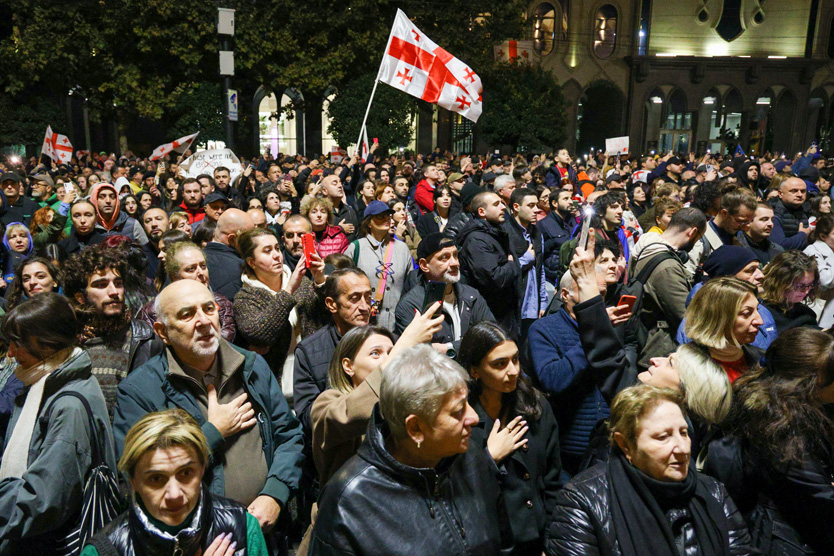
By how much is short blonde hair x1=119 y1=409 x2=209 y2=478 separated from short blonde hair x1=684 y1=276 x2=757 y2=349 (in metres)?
2.34

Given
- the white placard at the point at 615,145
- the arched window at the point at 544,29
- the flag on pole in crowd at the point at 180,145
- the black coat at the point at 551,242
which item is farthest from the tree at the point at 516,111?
the black coat at the point at 551,242

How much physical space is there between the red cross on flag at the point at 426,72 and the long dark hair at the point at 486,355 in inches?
309

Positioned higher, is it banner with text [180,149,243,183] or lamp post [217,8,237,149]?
lamp post [217,8,237,149]

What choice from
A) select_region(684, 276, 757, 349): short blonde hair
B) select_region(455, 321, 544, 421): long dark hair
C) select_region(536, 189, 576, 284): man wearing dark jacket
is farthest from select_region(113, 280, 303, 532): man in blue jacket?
select_region(536, 189, 576, 284): man wearing dark jacket

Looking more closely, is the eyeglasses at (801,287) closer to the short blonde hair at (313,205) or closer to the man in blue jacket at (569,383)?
the man in blue jacket at (569,383)

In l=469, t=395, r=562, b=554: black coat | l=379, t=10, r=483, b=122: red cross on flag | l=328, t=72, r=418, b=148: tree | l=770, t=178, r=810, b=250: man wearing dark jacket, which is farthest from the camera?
l=328, t=72, r=418, b=148: tree

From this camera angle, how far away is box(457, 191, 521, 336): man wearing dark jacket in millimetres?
5641

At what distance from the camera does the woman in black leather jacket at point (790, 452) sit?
2.57m

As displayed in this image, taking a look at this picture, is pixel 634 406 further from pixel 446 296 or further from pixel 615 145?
pixel 615 145

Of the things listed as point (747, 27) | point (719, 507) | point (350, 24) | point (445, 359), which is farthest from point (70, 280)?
point (747, 27)

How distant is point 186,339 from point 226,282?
1.96 m

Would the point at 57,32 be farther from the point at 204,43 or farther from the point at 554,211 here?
the point at 554,211

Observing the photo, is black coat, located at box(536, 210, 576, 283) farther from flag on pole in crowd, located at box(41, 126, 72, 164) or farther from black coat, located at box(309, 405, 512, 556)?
flag on pole in crowd, located at box(41, 126, 72, 164)

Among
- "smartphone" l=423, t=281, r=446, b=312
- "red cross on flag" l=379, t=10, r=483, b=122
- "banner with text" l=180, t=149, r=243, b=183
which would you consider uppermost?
"red cross on flag" l=379, t=10, r=483, b=122
